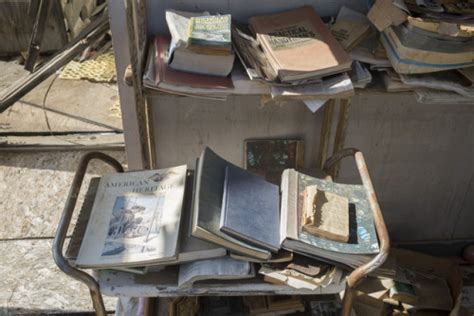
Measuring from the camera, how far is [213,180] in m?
1.50

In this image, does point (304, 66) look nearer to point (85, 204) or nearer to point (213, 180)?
point (213, 180)

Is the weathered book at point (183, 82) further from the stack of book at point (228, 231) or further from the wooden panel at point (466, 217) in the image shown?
the wooden panel at point (466, 217)

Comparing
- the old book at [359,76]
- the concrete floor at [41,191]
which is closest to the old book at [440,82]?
the old book at [359,76]

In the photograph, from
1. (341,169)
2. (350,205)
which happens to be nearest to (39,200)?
(341,169)

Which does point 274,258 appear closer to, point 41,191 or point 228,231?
point 228,231

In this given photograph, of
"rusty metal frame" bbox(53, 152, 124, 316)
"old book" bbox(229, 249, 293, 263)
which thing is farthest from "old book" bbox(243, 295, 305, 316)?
"rusty metal frame" bbox(53, 152, 124, 316)

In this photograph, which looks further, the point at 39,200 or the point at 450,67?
the point at 39,200

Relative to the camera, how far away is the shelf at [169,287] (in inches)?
53.8

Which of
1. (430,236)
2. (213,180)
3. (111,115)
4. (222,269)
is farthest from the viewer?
(111,115)

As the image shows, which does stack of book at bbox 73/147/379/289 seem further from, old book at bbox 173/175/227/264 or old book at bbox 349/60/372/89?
old book at bbox 349/60/372/89

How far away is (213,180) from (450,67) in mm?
781

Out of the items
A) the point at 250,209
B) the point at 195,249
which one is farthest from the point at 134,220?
the point at 250,209

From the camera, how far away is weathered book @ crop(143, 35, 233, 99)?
1.41 meters

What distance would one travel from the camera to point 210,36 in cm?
138
